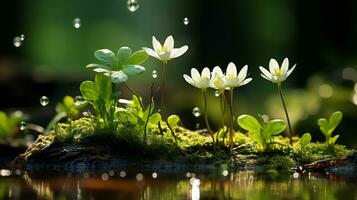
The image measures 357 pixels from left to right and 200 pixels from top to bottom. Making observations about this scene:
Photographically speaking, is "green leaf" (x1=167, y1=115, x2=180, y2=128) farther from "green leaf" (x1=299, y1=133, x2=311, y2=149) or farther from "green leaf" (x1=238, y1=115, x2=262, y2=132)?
"green leaf" (x1=299, y1=133, x2=311, y2=149)

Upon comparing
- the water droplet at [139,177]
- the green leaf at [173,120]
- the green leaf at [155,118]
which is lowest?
the water droplet at [139,177]

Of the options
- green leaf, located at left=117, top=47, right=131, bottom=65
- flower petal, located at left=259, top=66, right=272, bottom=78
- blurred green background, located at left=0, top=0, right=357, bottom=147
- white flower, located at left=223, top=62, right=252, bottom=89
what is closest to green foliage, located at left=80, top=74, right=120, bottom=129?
green leaf, located at left=117, top=47, right=131, bottom=65

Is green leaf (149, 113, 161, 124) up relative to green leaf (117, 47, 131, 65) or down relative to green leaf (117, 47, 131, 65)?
down

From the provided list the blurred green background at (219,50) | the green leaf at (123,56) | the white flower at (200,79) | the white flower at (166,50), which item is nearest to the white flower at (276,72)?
the white flower at (200,79)

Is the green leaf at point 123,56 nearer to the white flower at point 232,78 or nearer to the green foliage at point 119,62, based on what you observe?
the green foliage at point 119,62

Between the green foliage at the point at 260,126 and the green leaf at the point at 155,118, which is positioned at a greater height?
the green leaf at the point at 155,118

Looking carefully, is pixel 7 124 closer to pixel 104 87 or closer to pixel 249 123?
pixel 104 87

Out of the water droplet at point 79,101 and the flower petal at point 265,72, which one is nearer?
the flower petal at point 265,72
